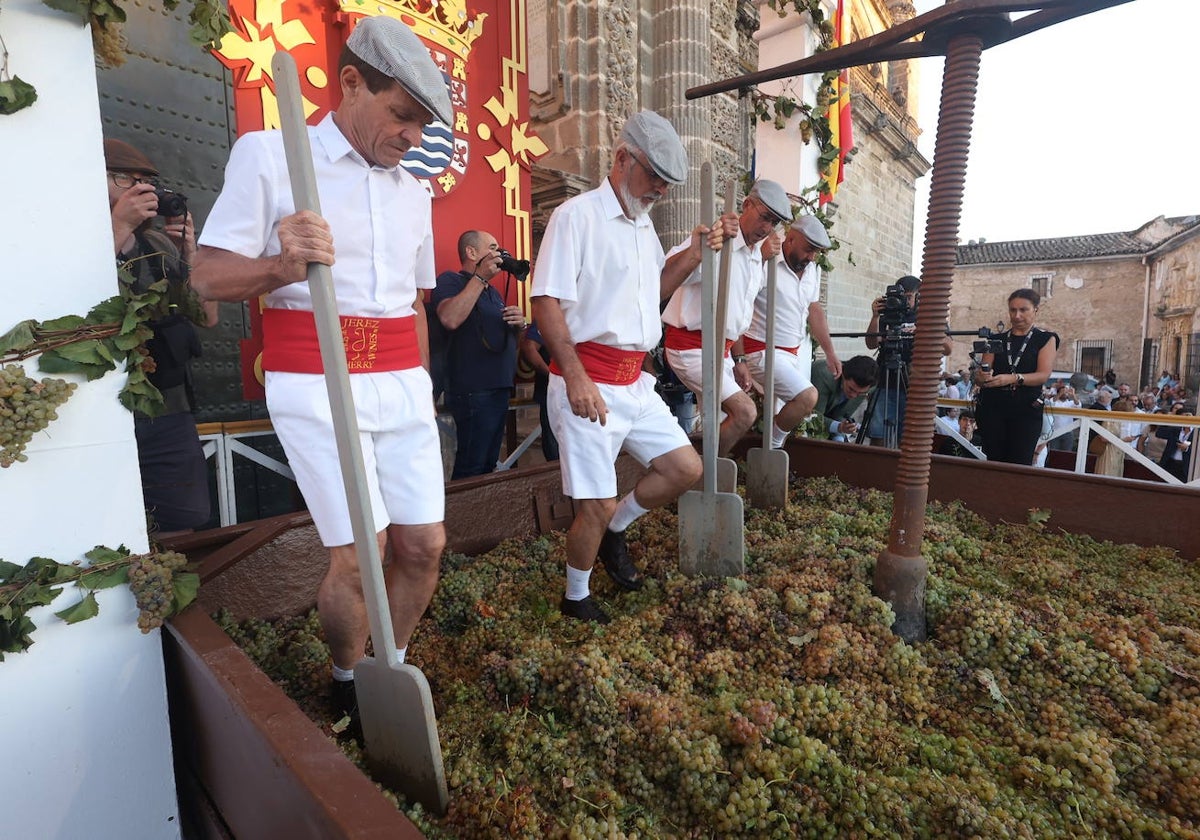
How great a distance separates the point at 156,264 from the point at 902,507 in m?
2.90

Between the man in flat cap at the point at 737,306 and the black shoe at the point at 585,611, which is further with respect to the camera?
the man in flat cap at the point at 737,306

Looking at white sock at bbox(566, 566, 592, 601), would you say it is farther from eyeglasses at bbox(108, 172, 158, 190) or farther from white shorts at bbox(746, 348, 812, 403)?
eyeglasses at bbox(108, 172, 158, 190)

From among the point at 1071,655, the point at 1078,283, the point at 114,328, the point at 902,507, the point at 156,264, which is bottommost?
the point at 1071,655

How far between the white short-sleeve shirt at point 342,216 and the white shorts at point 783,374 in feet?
8.46

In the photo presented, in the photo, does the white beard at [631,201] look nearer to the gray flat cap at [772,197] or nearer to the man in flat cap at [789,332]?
the gray flat cap at [772,197]

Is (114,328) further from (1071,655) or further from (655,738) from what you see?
(1071,655)

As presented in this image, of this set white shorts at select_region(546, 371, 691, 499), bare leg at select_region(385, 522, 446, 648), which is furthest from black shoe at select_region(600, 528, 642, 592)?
bare leg at select_region(385, 522, 446, 648)

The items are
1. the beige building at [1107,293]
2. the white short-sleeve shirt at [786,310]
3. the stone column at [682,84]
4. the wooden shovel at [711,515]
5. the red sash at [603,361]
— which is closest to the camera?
the red sash at [603,361]

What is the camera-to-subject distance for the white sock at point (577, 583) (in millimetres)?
2433

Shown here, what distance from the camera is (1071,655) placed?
76.7 inches

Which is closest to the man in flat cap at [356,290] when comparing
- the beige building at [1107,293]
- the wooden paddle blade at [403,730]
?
the wooden paddle blade at [403,730]

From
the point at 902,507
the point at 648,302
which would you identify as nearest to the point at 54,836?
the point at 648,302

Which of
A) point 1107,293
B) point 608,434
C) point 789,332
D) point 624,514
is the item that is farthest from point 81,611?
point 1107,293

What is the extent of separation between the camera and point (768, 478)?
360 cm
